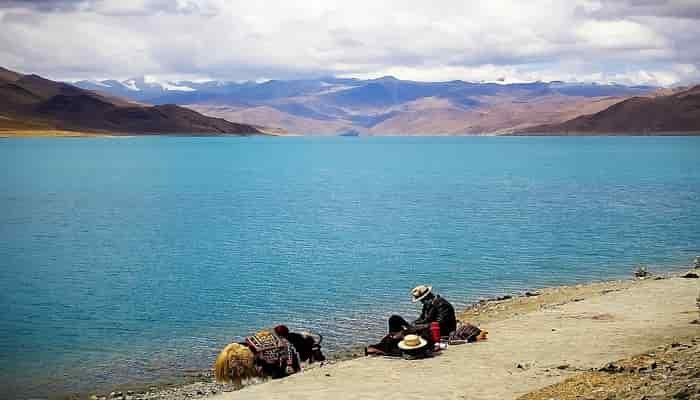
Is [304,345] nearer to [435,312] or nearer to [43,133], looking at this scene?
[435,312]

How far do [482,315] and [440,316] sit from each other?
15.0 feet

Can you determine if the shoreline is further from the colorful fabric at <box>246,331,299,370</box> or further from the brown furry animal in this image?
the colorful fabric at <box>246,331,299,370</box>

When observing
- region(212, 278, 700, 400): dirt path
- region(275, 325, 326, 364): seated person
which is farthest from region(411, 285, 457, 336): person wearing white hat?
region(275, 325, 326, 364): seated person

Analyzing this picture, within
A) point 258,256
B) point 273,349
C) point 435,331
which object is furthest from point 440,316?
point 258,256

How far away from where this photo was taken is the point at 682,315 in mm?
13586

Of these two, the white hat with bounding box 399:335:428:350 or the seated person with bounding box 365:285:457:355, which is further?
the seated person with bounding box 365:285:457:355

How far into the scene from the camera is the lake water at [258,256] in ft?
53.9

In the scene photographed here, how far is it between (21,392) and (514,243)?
20490 millimetres

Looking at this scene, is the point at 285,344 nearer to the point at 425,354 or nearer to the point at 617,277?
the point at 425,354

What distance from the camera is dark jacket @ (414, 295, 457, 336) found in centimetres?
1255

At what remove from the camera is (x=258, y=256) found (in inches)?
1084

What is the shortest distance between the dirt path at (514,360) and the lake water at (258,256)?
3927 millimetres

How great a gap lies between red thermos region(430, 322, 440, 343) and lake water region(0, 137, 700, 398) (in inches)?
154

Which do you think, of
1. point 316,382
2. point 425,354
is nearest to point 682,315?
point 425,354
